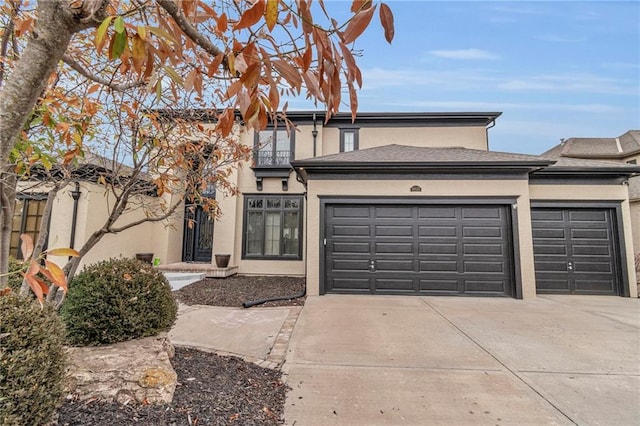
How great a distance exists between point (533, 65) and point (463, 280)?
26.1 feet

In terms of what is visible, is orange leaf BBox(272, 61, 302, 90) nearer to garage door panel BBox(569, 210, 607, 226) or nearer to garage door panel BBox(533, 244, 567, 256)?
garage door panel BBox(533, 244, 567, 256)

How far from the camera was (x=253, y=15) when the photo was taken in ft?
3.30

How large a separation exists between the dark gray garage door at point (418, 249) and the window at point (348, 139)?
4285 millimetres

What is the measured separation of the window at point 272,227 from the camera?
10469mm

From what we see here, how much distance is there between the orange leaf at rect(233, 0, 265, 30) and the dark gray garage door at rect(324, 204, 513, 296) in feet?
22.2

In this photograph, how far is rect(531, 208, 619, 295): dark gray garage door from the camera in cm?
775

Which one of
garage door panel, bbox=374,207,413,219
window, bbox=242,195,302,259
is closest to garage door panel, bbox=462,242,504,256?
garage door panel, bbox=374,207,413,219

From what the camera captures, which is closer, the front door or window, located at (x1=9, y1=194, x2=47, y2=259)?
window, located at (x1=9, y1=194, x2=47, y2=259)

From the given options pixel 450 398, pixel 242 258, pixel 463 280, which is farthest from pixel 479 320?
pixel 242 258

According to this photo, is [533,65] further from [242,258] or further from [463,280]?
[242,258]

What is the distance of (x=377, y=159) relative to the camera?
7.90m

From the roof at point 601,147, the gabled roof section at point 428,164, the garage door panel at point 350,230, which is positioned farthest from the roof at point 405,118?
the roof at point 601,147

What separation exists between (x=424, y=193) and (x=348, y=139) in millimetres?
4732

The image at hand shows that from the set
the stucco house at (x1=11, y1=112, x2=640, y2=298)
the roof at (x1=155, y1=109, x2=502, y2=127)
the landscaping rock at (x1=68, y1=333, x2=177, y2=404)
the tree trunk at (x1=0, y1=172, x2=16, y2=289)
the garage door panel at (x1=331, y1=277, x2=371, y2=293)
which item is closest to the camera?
the landscaping rock at (x1=68, y1=333, x2=177, y2=404)
